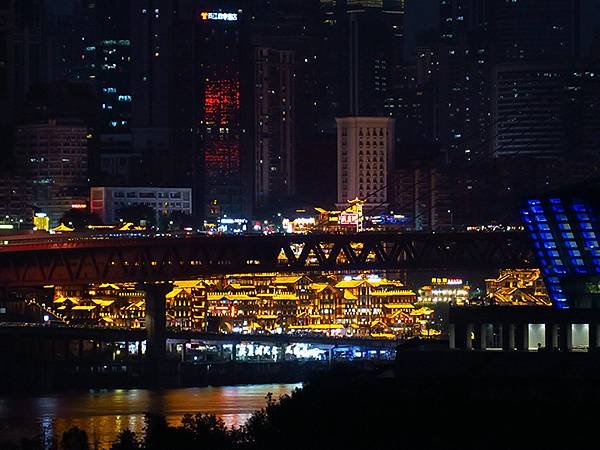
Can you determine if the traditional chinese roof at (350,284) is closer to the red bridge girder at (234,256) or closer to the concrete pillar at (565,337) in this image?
the red bridge girder at (234,256)

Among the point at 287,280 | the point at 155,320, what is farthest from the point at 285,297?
the point at 155,320

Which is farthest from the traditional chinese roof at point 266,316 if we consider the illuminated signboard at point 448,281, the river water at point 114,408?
the river water at point 114,408

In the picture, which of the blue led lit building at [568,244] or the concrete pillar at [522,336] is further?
the blue led lit building at [568,244]

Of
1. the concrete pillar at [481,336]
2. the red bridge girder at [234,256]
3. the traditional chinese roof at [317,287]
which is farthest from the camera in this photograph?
the traditional chinese roof at [317,287]

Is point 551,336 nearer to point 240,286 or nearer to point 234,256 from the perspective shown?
point 234,256

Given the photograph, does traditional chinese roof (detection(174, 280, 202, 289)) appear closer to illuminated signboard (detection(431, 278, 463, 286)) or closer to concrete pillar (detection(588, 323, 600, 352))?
illuminated signboard (detection(431, 278, 463, 286))

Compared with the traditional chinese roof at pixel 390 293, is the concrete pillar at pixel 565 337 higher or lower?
higher

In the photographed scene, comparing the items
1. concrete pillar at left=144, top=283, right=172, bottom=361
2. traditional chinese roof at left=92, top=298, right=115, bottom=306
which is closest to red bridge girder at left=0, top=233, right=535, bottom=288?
concrete pillar at left=144, top=283, right=172, bottom=361
